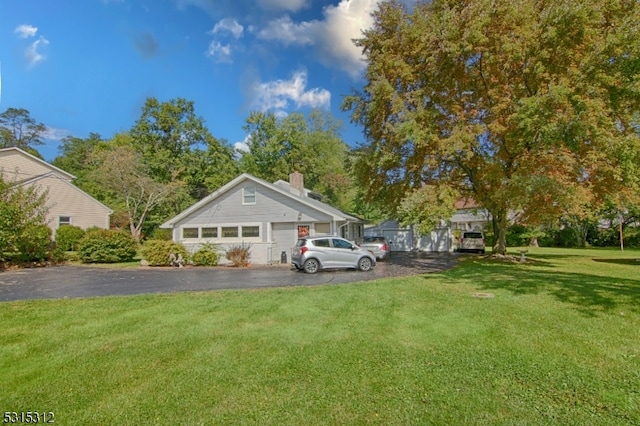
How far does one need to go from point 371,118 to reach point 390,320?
13.4m

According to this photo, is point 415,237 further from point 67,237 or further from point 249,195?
point 67,237

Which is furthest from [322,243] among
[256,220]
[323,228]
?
[256,220]

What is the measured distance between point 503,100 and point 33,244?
2375 cm

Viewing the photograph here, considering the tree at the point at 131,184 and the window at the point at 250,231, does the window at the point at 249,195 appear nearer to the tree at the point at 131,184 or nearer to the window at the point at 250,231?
the window at the point at 250,231

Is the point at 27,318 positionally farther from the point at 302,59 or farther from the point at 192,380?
the point at 302,59

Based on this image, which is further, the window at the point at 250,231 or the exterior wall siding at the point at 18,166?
the exterior wall siding at the point at 18,166

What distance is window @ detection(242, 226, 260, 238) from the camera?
19.9 m

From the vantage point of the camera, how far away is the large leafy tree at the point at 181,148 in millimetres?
37531

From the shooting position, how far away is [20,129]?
48875mm

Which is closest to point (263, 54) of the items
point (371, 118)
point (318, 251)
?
point (371, 118)

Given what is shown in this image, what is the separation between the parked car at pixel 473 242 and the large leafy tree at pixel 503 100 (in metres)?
7.20

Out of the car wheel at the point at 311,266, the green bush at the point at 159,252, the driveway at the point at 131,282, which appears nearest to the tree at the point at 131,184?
the green bush at the point at 159,252

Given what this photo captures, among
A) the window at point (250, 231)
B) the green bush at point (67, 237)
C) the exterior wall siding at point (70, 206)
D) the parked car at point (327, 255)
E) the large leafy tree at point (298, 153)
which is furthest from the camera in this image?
the large leafy tree at point (298, 153)

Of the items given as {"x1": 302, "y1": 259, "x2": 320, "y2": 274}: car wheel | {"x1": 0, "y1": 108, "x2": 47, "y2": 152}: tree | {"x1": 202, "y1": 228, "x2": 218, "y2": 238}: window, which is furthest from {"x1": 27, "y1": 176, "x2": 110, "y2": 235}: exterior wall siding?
{"x1": 0, "y1": 108, "x2": 47, "y2": 152}: tree
